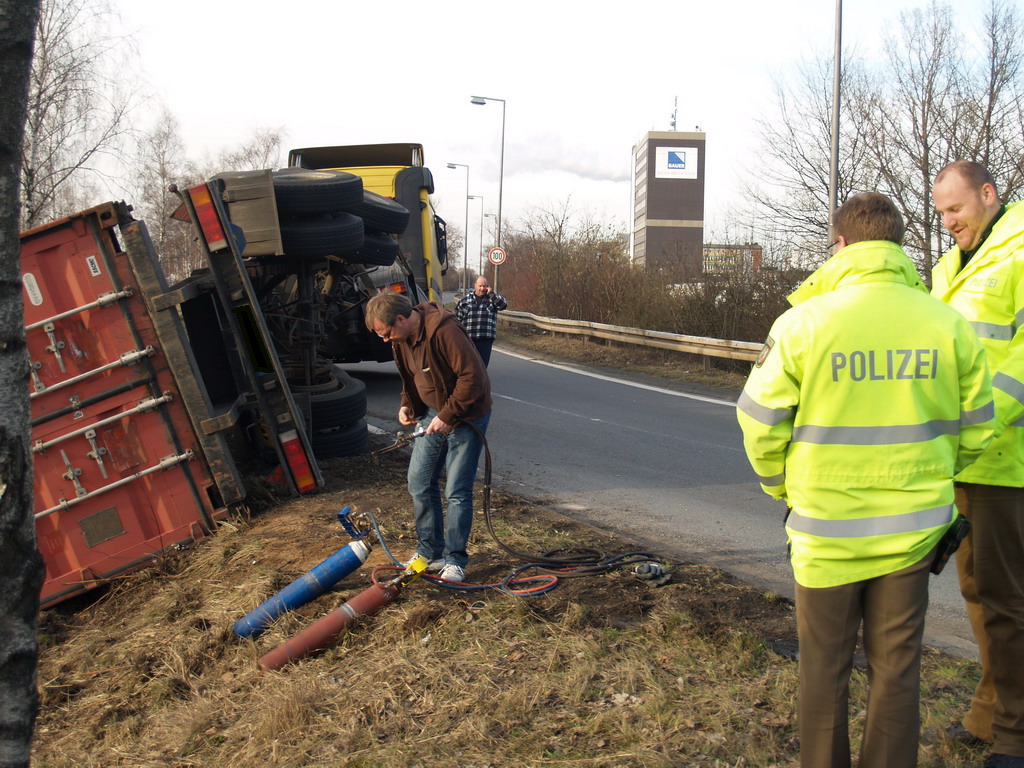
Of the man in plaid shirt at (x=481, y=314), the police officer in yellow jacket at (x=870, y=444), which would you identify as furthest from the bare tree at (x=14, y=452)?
the man in plaid shirt at (x=481, y=314)

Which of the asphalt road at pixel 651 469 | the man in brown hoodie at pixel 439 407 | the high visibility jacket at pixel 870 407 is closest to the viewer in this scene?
the high visibility jacket at pixel 870 407

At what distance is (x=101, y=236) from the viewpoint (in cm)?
562

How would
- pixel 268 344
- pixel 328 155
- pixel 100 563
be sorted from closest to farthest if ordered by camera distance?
1. pixel 100 563
2. pixel 268 344
3. pixel 328 155

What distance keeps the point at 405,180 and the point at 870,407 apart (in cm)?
1213

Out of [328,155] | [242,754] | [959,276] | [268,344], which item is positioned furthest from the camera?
[328,155]

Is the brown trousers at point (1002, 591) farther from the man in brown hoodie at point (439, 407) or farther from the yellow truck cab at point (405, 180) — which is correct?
the yellow truck cab at point (405, 180)

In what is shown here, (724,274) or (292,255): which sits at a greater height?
(292,255)

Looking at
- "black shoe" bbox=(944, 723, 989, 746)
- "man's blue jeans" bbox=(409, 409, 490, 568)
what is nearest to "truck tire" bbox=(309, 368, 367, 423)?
"man's blue jeans" bbox=(409, 409, 490, 568)

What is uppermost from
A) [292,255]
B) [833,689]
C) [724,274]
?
[292,255]

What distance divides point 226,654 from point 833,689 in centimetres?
301

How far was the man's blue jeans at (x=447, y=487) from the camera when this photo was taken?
478 centimetres

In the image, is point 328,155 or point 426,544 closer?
point 426,544

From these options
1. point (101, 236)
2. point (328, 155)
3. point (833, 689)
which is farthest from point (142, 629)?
point (328, 155)

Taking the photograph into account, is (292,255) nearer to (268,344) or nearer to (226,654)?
(268,344)
